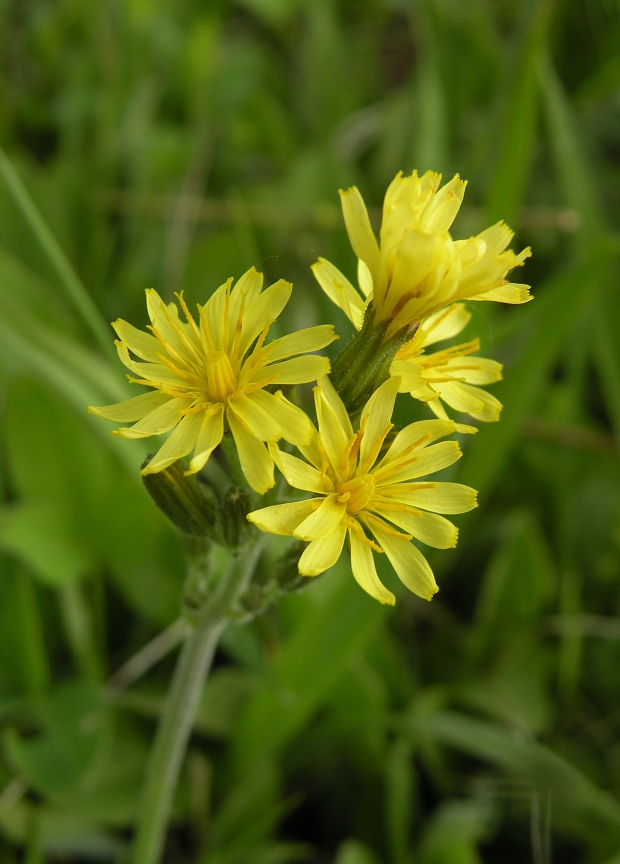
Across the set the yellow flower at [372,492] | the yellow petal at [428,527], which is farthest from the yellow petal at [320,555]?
the yellow petal at [428,527]

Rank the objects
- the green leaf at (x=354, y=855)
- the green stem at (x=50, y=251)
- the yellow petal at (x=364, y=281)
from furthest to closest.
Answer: the green leaf at (x=354, y=855) < the green stem at (x=50, y=251) < the yellow petal at (x=364, y=281)

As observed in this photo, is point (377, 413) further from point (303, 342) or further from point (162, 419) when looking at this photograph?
point (162, 419)

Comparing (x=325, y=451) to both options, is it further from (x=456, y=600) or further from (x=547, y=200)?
(x=547, y=200)

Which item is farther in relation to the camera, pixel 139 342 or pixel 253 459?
pixel 139 342

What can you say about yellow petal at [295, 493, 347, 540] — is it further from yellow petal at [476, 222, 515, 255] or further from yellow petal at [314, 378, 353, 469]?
yellow petal at [476, 222, 515, 255]

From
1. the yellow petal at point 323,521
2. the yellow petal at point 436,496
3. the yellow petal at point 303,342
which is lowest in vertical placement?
the yellow petal at point 436,496

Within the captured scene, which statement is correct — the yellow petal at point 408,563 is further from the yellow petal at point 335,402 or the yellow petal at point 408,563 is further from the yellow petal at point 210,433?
the yellow petal at point 210,433

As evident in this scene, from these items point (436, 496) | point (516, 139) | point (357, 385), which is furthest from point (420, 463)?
point (516, 139)
